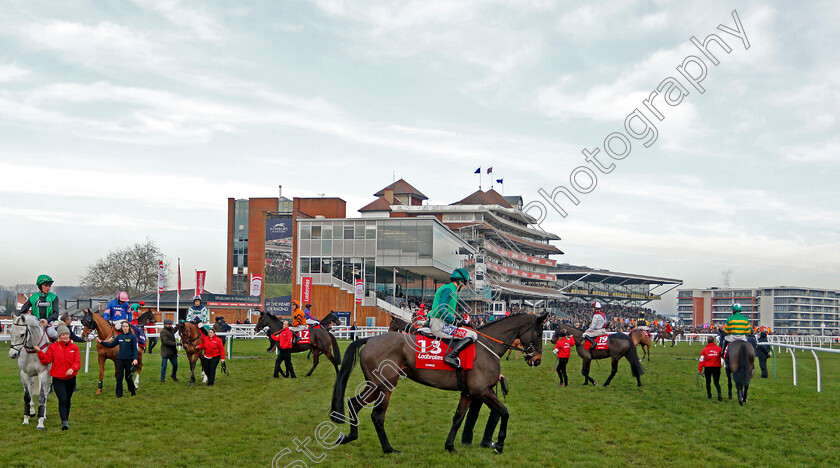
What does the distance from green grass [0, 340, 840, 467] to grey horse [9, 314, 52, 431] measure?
0.35m

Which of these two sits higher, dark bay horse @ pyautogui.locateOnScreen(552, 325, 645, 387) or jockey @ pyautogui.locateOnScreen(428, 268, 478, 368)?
jockey @ pyautogui.locateOnScreen(428, 268, 478, 368)

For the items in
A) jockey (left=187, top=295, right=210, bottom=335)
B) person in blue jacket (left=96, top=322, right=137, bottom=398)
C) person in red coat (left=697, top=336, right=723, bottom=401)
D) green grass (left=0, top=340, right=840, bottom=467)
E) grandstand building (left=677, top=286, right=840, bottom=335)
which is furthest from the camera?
grandstand building (left=677, top=286, right=840, bottom=335)

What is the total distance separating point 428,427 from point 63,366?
5149 millimetres

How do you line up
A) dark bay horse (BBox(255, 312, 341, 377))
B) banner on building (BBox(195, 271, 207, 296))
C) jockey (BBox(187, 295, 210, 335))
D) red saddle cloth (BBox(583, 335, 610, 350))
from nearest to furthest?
jockey (BBox(187, 295, 210, 335))
red saddle cloth (BBox(583, 335, 610, 350))
dark bay horse (BBox(255, 312, 341, 377))
banner on building (BBox(195, 271, 207, 296))

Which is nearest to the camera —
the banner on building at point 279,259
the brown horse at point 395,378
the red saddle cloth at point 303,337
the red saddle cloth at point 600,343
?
the brown horse at point 395,378

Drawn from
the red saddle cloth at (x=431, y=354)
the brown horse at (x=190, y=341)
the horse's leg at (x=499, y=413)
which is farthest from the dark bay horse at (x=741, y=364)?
the brown horse at (x=190, y=341)

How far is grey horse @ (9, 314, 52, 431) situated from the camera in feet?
28.8

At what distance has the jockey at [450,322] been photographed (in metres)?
7.96

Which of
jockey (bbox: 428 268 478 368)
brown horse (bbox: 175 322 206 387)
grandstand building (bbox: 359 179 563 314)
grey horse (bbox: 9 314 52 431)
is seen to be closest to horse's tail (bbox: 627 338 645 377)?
jockey (bbox: 428 268 478 368)

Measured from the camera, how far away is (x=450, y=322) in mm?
8188

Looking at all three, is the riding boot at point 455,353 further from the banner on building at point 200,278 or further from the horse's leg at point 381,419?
the banner on building at point 200,278

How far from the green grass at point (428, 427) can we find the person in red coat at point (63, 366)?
313mm

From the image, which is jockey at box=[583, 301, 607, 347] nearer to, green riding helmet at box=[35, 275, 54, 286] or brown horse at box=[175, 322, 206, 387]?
brown horse at box=[175, 322, 206, 387]

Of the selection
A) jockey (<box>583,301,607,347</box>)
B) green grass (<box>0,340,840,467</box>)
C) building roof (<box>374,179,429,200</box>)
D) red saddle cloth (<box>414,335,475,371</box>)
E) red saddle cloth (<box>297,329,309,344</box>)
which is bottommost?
green grass (<box>0,340,840,467</box>)
